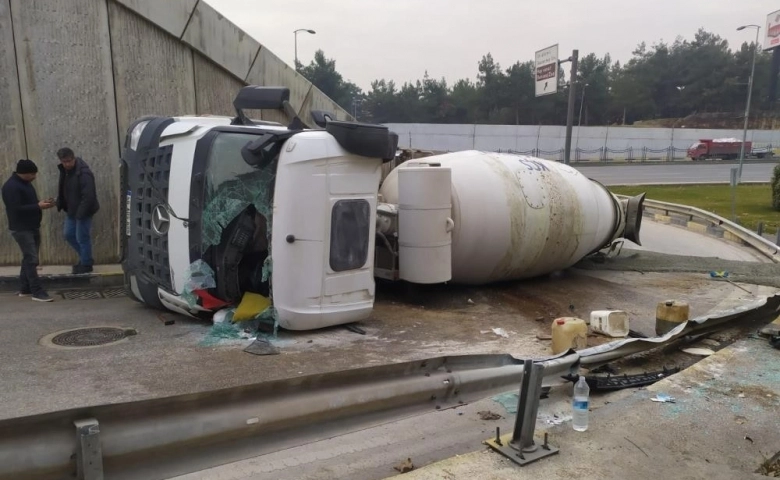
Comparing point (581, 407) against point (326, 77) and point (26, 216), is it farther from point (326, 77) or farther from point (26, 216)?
point (326, 77)

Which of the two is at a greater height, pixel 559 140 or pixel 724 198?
pixel 559 140

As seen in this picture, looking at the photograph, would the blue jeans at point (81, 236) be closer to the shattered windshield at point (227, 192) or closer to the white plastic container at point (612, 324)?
the shattered windshield at point (227, 192)

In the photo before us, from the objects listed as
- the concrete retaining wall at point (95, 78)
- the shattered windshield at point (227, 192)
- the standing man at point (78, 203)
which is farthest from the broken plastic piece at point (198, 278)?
the concrete retaining wall at point (95, 78)

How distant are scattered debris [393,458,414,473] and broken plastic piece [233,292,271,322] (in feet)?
8.41

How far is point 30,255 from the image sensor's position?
670cm

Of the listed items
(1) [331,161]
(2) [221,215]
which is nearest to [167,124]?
(2) [221,215]

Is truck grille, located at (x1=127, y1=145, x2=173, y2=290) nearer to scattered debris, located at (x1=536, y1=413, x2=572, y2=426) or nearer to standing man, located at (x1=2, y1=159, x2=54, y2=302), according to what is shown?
standing man, located at (x1=2, y1=159, x2=54, y2=302)

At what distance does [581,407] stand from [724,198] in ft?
74.1

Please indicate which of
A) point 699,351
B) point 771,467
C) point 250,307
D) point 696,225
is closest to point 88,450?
point 771,467

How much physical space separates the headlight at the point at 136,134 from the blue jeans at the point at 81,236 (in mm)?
2046

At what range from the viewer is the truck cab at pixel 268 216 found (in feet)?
16.6

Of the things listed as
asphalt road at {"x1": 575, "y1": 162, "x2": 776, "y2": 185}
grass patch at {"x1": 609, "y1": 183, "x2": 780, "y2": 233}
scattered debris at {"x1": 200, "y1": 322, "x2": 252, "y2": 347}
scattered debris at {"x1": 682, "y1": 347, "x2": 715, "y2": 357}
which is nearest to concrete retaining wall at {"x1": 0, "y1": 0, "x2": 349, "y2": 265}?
scattered debris at {"x1": 200, "y1": 322, "x2": 252, "y2": 347}

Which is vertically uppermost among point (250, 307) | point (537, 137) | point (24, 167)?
point (537, 137)

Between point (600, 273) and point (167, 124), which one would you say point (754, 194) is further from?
point (167, 124)
